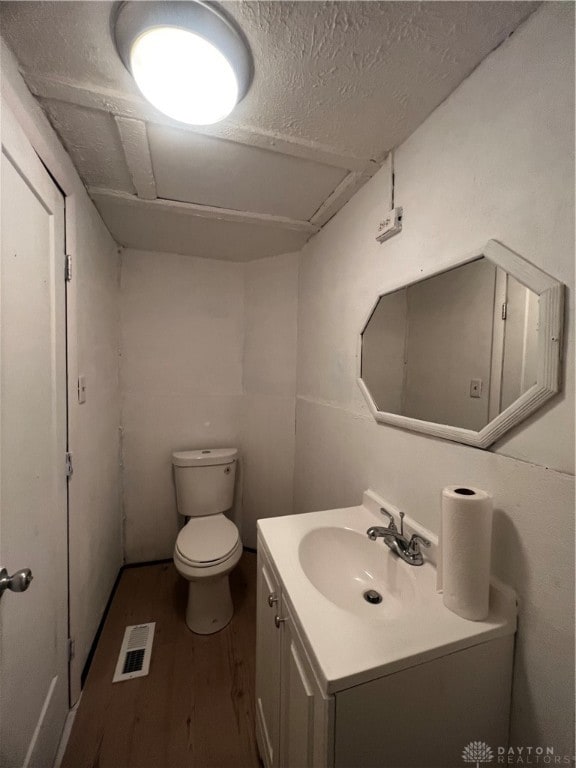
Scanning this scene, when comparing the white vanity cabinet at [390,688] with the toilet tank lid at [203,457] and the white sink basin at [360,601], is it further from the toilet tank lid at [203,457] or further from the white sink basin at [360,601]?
the toilet tank lid at [203,457]

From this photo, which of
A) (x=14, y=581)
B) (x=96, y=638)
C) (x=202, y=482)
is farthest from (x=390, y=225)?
(x=96, y=638)

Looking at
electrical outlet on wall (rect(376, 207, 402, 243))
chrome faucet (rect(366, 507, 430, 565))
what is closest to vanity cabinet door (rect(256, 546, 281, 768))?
chrome faucet (rect(366, 507, 430, 565))

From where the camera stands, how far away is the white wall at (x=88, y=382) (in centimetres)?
97

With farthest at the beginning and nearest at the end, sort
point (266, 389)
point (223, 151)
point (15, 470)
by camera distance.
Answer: point (266, 389) → point (223, 151) → point (15, 470)

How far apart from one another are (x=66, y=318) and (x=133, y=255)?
1086 millimetres

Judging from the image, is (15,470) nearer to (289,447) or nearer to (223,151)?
(223,151)

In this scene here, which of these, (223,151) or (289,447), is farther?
(289,447)

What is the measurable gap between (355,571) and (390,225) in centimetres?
128

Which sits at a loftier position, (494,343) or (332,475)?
(494,343)

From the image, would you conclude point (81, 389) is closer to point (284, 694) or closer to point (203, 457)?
point (203, 457)

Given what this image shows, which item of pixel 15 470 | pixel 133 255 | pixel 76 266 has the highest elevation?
pixel 133 255

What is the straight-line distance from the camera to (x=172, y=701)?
4.04 ft

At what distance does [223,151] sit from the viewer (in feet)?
3.60

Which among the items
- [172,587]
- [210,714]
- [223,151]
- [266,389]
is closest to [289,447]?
[266,389]
